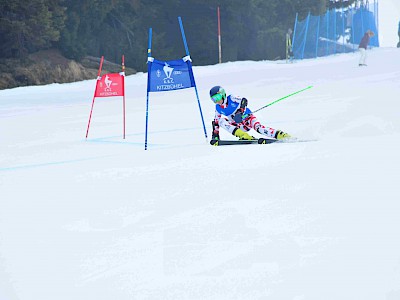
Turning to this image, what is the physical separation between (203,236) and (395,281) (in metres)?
1.61

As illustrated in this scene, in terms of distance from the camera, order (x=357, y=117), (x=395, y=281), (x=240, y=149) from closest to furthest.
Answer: (x=395, y=281), (x=240, y=149), (x=357, y=117)

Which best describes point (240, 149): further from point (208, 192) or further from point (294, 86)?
point (294, 86)

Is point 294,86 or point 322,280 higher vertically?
point 322,280

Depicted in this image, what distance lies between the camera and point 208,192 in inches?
275

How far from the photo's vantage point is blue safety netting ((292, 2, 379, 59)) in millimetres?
40062

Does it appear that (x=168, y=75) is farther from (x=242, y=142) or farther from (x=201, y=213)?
(x=201, y=213)

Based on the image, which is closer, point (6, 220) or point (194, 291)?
point (194, 291)

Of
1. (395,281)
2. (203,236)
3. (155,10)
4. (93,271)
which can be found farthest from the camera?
(155,10)

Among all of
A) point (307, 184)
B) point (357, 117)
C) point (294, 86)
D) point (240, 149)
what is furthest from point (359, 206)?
point (294, 86)

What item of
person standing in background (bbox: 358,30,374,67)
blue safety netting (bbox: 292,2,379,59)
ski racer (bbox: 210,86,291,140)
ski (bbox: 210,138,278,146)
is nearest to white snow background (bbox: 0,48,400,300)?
ski (bbox: 210,138,278,146)

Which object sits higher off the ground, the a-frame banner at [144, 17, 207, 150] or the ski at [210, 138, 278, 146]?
the a-frame banner at [144, 17, 207, 150]

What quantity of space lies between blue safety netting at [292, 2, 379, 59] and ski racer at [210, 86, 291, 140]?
90.8 feet

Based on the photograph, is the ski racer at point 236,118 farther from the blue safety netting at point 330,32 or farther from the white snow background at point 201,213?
the blue safety netting at point 330,32

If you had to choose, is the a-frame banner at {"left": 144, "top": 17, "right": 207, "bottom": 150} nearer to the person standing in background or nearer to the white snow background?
the white snow background
